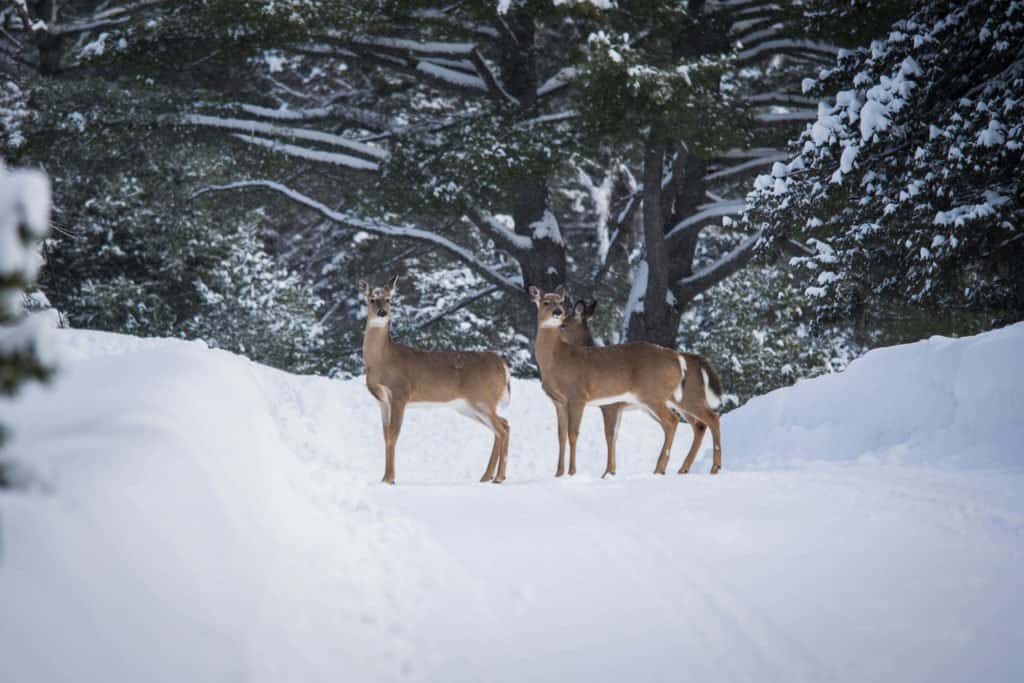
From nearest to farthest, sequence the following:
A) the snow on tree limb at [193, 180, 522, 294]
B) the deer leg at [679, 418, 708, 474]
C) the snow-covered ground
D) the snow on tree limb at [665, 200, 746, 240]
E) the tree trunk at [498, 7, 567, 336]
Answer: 1. the snow-covered ground
2. the deer leg at [679, 418, 708, 474]
3. the snow on tree limb at [665, 200, 746, 240]
4. the tree trunk at [498, 7, 567, 336]
5. the snow on tree limb at [193, 180, 522, 294]

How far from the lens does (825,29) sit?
56.3 feet

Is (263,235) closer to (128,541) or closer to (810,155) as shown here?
(810,155)

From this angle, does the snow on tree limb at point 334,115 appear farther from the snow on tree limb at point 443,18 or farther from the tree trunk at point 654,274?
the tree trunk at point 654,274

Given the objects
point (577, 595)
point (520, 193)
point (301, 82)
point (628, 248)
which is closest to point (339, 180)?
point (520, 193)

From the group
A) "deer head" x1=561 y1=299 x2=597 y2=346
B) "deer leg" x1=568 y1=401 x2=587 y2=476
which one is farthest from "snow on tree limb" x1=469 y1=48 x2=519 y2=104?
"deer leg" x1=568 y1=401 x2=587 y2=476

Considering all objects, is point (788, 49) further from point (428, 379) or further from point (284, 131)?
point (428, 379)

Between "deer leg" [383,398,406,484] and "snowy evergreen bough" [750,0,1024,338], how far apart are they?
7182 millimetres

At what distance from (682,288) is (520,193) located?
11.2 ft

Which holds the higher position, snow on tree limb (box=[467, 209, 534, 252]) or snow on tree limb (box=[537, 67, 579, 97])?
snow on tree limb (box=[537, 67, 579, 97])

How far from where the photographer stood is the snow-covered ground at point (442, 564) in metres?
3.61

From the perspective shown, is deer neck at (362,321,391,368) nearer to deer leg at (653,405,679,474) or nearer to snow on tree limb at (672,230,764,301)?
deer leg at (653,405,679,474)

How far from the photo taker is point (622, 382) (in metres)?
11.3

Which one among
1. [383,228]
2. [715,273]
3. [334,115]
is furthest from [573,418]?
[334,115]

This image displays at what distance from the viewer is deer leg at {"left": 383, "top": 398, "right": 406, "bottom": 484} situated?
35.0ft
